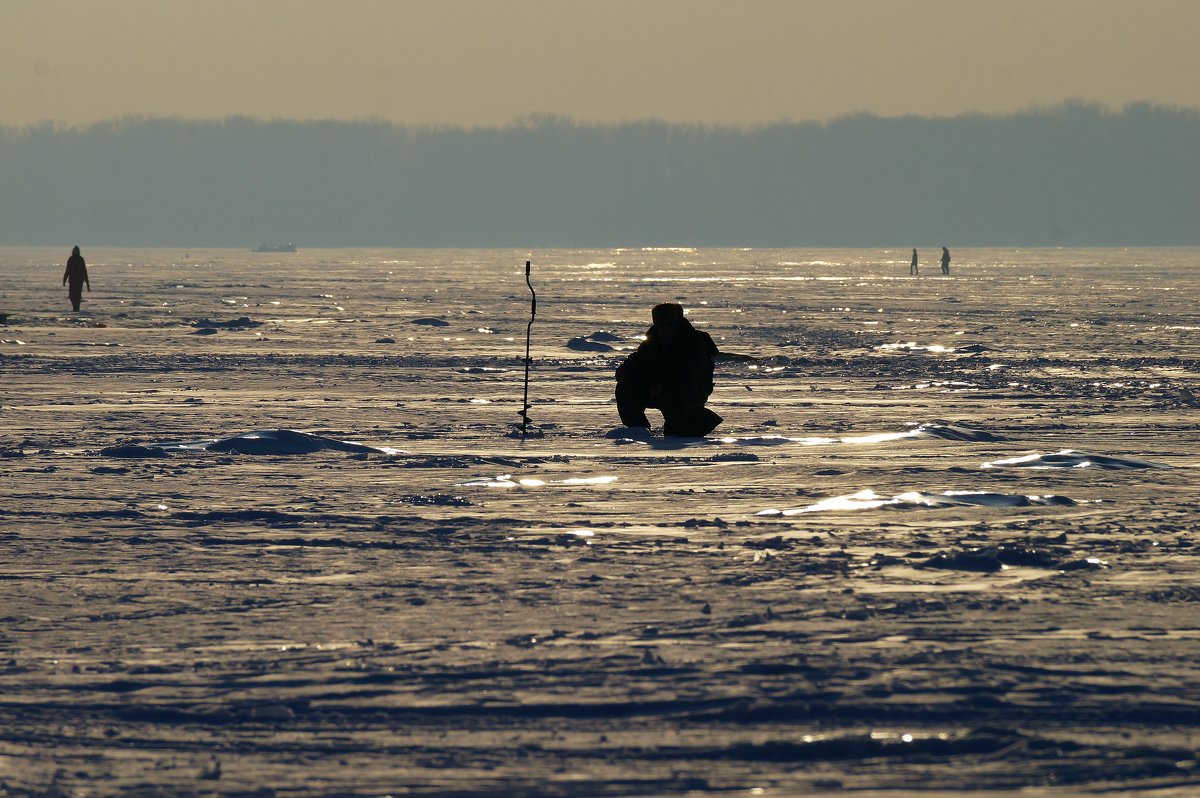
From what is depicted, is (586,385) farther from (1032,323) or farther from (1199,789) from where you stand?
(1032,323)

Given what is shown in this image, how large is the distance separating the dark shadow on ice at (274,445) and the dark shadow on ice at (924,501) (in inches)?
161

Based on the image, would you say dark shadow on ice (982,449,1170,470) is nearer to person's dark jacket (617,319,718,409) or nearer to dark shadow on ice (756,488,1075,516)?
dark shadow on ice (756,488,1075,516)

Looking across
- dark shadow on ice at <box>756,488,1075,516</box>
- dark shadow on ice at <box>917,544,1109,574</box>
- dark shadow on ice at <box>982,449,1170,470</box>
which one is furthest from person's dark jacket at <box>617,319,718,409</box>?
dark shadow on ice at <box>917,544,1109,574</box>

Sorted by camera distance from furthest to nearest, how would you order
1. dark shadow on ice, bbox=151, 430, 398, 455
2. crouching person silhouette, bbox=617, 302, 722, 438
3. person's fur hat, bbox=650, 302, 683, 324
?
1. person's fur hat, bbox=650, 302, 683, 324
2. crouching person silhouette, bbox=617, 302, 722, 438
3. dark shadow on ice, bbox=151, 430, 398, 455

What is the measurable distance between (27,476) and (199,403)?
5.65 m

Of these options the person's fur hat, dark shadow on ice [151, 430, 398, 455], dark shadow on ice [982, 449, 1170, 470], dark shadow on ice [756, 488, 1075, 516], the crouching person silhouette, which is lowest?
dark shadow on ice [982, 449, 1170, 470]

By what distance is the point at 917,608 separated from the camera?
7098 mm

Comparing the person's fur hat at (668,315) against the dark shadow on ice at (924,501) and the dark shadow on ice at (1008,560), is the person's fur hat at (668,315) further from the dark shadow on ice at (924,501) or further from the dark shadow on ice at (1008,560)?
the dark shadow on ice at (1008,560)

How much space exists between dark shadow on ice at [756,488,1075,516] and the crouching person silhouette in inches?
166

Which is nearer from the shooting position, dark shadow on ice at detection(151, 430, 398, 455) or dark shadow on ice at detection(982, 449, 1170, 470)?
dark shadow on ice at detection(982, 449, 1170, 470)

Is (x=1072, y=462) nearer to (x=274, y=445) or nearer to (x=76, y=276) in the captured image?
(x=274, y=445)

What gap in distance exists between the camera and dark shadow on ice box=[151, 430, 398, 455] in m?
13.0

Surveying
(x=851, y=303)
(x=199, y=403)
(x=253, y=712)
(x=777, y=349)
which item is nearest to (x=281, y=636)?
(x=253, y=712)

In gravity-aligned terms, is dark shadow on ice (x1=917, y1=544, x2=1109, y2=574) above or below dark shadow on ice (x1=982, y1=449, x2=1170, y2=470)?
above
